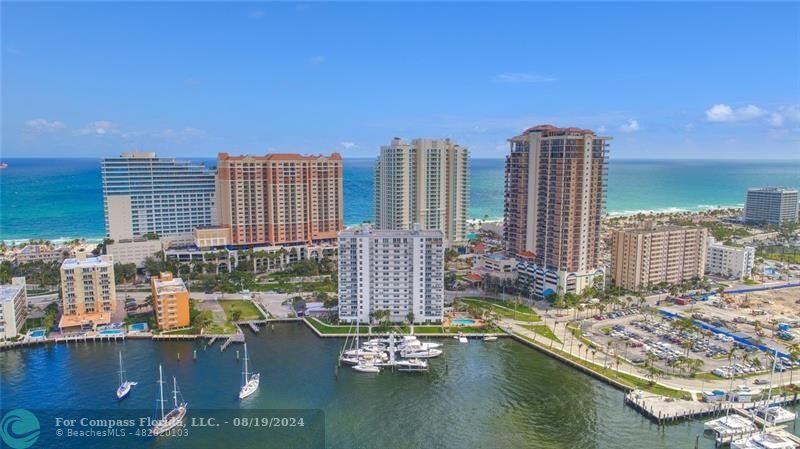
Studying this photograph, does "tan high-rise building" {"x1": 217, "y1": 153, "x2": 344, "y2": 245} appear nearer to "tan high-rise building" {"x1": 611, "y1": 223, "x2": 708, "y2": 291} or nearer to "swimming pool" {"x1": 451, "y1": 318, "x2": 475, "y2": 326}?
"swimming pool" {"x1": 451, "y1": 318, "x2": 475, "y2": 326}

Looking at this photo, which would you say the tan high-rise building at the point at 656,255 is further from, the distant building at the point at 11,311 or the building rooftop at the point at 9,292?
the building rooftop at the point at 9,292

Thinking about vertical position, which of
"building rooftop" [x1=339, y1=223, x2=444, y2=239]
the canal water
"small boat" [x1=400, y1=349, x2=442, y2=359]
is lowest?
the canal water

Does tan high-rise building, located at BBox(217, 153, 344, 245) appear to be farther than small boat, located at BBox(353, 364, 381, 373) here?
Yes

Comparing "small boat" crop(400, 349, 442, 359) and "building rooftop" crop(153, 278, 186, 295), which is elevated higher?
"building rooftop" crop(153, 278, 186, 295)

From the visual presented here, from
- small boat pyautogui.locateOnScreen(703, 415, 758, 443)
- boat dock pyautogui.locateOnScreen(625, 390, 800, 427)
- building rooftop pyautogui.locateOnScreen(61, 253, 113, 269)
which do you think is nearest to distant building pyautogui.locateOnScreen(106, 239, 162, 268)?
building rooftop pyautogui.locateOnScreen(61, 253, 113, 269)

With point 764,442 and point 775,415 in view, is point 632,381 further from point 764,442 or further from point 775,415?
point 764,442

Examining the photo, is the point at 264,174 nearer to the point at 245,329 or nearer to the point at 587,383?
the point at 245,329

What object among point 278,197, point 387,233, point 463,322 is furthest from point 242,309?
point 278,197

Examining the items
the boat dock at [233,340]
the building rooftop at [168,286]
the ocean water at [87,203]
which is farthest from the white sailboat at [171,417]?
the ocean water at [87,203]
